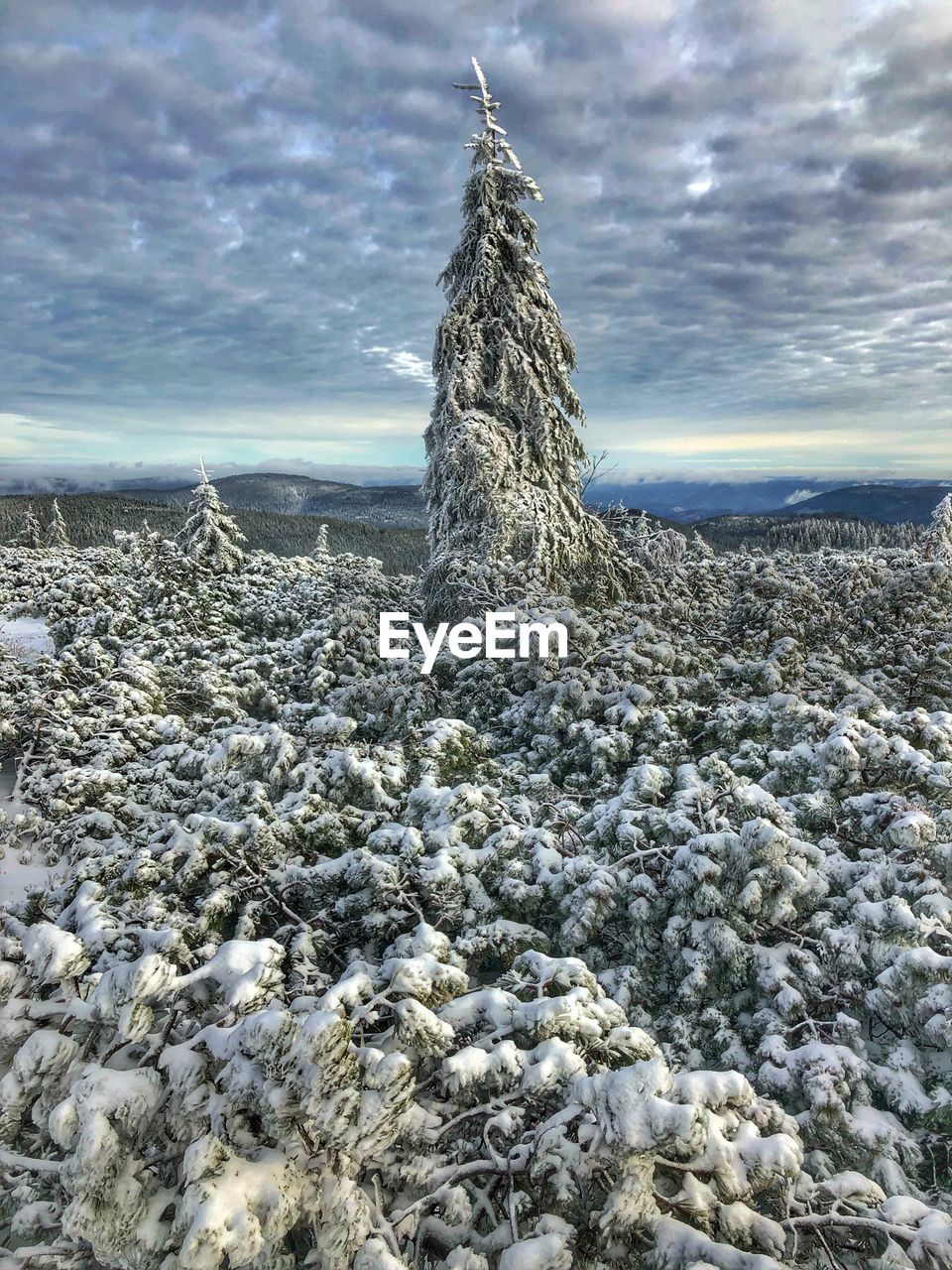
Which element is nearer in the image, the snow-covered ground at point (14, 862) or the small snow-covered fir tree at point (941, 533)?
the snow-covered ground at point (14, 862)

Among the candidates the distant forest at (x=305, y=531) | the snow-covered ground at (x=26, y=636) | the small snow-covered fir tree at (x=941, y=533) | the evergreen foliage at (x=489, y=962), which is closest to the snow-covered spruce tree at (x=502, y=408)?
the evergreen foliage at (x=489, y=962)

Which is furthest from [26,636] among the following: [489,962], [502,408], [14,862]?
[489,962]

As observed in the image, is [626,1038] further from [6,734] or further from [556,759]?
A: [6,734]

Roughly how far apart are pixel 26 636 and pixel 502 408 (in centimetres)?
1140

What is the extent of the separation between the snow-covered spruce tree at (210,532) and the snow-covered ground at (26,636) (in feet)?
14.7

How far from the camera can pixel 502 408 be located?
14.2 m

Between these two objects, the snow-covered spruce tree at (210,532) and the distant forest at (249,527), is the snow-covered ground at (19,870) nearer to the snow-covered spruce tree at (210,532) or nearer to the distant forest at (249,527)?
the snow-covered spruce tree at (210,532)

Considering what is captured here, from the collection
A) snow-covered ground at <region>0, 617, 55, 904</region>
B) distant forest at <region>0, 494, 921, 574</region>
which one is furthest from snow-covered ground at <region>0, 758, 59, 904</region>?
distant forest at <region>0, 494, 921, 574</region>

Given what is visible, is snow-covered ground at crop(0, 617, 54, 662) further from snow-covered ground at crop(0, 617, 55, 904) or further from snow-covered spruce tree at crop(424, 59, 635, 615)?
snow-covered spruce tree at crop(424, 59, 635, 615)

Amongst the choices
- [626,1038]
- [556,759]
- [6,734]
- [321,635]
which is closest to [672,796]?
[556,759]

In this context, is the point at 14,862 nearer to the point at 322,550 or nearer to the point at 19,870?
the point at 19,870

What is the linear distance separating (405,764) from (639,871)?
2.79 metres

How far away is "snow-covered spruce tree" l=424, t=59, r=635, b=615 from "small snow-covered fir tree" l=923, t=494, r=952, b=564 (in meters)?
14.6

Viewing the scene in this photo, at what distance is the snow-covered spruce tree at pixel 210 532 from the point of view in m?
19.3
